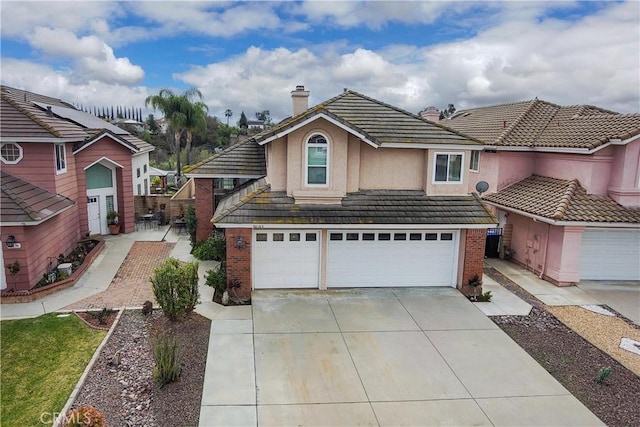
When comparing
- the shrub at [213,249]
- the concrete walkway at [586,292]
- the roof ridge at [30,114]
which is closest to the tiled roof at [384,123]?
the shrub at [213,249]

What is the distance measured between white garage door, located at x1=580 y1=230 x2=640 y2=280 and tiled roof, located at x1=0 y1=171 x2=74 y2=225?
17840mm

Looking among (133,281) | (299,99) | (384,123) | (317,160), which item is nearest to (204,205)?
(133,281)

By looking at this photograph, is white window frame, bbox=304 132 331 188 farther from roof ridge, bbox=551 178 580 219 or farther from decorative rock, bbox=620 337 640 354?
decorative rock, bbox=620 337 640 354

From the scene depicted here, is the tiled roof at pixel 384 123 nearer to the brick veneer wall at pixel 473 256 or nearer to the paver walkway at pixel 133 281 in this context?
the brick veneer wall at pixel 473 256

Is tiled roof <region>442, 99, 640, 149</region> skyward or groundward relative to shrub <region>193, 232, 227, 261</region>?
skyward

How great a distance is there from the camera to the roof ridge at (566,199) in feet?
47.6

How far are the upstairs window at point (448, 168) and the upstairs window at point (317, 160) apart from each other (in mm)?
3816

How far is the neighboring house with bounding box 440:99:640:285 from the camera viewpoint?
1495 centimetres

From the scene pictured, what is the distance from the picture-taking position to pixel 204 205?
17.5 metres

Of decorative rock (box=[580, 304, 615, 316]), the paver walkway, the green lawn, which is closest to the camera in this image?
the green lawn

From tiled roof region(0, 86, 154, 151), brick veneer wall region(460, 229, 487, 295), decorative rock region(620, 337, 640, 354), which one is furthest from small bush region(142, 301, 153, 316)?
decorative rock region(620, 337, 640, 354)

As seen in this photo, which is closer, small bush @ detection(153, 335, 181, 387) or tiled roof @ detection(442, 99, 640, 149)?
small bush @ detection(153, 335, 181, 387)

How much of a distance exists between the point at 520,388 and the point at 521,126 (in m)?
14.2

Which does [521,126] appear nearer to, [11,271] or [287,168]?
[287,168]
